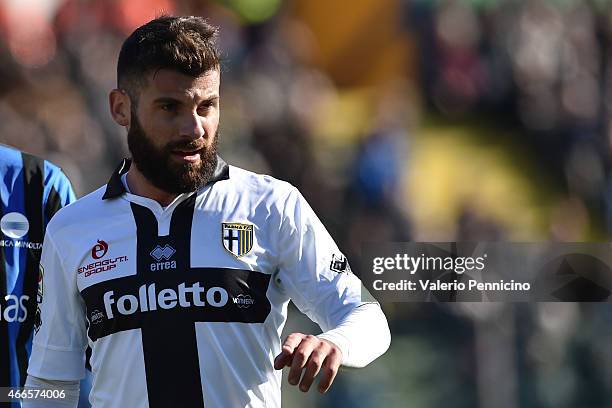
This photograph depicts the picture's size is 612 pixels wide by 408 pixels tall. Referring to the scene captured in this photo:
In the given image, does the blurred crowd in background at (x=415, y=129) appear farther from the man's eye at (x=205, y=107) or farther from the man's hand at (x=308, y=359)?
the man's hand at (x=308, y=359)

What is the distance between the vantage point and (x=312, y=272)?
6.61 ft

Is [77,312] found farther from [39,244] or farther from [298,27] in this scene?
[298,27]

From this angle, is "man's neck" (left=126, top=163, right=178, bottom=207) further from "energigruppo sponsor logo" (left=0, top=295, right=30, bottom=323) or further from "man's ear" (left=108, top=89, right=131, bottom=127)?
"energigruppo sponsor logo" (left=0, top=295, right=30, bottom=323)

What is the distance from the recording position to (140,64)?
6.77 feet

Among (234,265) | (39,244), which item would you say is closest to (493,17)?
(39,244)

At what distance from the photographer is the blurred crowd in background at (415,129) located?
521cm

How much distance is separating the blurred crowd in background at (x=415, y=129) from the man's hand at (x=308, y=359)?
139 inches

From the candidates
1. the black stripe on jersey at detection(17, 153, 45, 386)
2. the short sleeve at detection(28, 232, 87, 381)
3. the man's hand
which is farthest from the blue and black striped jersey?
the man's hand

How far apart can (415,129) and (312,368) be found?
394 centimetres

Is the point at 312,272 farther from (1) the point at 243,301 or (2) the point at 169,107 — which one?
(2) the point at 169,107

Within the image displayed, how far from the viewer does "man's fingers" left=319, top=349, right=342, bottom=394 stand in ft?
5.56

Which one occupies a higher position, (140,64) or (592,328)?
(592,328)

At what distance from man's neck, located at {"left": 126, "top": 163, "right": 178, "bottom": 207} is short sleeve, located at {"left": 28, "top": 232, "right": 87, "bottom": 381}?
209mm

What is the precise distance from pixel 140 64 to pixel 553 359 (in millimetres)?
4014
